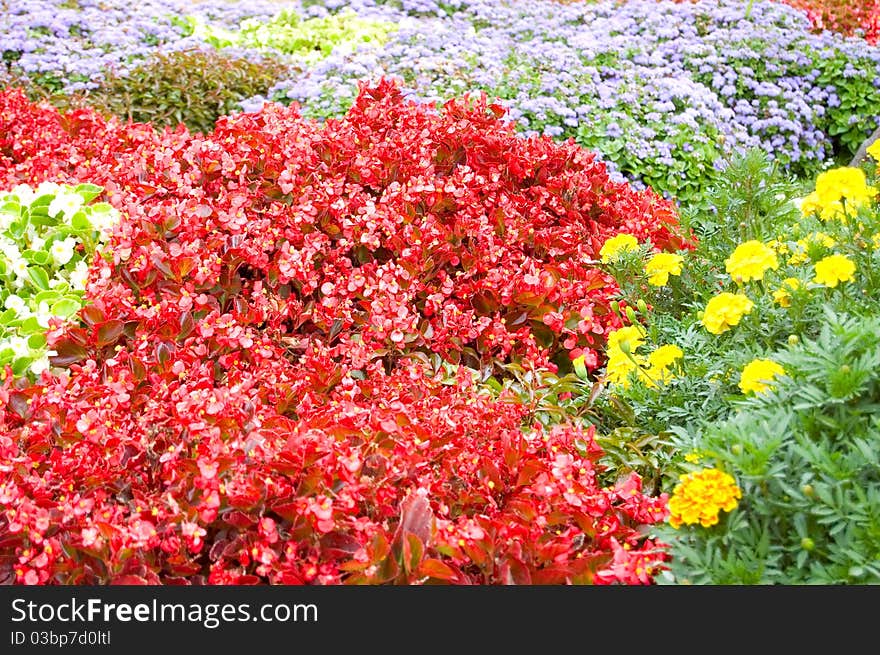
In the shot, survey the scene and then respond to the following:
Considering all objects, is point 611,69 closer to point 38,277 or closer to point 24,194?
point 24,194

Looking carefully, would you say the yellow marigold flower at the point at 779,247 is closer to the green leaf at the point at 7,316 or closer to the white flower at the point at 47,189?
the green leaf at the point at 7,316

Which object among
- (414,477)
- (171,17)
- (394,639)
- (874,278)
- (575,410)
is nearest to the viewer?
(394,639)

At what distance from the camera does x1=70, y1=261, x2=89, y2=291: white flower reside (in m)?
2.78

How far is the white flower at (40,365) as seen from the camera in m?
2.45

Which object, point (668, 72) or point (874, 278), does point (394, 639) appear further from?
point (668, 72)

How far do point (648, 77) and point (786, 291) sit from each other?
12.6 ft

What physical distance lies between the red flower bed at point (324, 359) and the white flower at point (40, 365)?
6 centimetres

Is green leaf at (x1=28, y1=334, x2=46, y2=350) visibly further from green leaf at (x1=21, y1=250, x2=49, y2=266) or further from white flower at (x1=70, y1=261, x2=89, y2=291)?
green leaf at (x1=21, y1=250, x2=49, y2=266)

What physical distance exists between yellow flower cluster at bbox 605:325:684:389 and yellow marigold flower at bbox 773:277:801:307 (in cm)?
25

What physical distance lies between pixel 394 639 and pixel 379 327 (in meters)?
1.13

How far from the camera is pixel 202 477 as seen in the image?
175cm

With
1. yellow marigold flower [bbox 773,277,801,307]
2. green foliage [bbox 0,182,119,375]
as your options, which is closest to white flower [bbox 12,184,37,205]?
green foliage [bbox 0,182,119,375]

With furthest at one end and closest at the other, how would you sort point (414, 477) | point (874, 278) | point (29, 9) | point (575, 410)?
point (29, 9) < point (575, 410) < point (874, 278) < point (414, 477)

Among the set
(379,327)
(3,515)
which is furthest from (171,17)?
(3,515)
